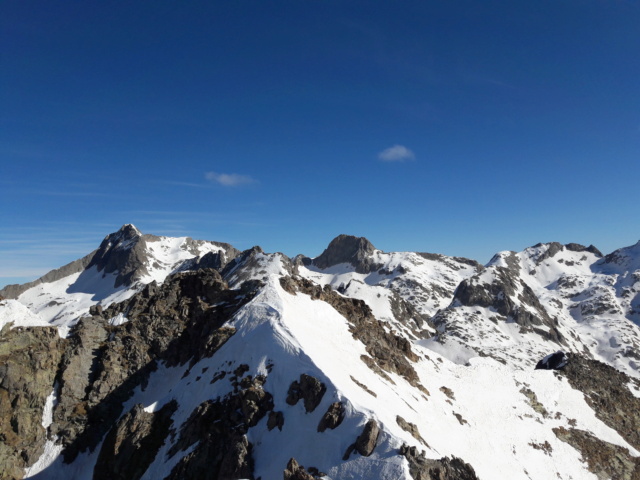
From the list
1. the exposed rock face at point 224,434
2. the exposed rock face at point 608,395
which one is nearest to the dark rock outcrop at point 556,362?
the exposed rock face at point 608,395

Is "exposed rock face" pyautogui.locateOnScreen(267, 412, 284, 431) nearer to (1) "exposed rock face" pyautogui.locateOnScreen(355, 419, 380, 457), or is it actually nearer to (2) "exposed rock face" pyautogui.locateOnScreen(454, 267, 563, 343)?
(1) "exposed rock face" pyautogui.locateOnScreen(355, 419, 380, 457)

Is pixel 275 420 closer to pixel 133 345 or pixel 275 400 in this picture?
pixel 275 400

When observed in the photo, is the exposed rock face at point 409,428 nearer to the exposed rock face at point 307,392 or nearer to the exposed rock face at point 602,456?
the exposed rock face at point 307,392

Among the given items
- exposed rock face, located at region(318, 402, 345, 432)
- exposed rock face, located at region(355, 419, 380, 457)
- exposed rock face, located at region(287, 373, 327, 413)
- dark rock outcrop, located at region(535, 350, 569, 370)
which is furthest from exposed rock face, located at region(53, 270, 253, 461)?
dark rock outcrop, located at region(535, 350, 569, 370)

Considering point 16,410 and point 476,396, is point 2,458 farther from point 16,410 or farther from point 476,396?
point 476,396

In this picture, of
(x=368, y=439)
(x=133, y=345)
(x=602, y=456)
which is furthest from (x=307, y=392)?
(x=602, y=456)

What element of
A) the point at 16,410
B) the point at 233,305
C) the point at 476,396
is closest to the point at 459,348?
the point at 476,396

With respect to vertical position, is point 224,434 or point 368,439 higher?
point 368,439
